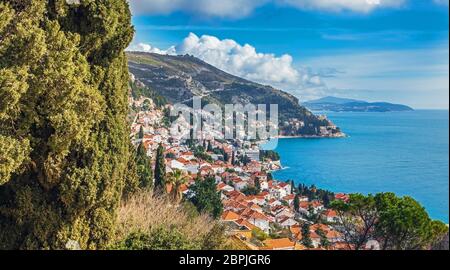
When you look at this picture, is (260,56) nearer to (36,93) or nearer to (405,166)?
(36,93)

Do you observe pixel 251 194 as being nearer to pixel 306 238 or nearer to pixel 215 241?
pixel 306 238

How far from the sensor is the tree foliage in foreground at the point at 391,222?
1033 centimetres

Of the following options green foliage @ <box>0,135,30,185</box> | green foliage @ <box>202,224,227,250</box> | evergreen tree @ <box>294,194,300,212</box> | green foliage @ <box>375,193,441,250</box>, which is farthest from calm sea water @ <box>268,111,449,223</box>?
green foliage @ <box>0,135,30,185</box>

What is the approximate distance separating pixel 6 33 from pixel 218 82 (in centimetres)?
12184

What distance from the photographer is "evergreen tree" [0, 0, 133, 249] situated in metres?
5.48

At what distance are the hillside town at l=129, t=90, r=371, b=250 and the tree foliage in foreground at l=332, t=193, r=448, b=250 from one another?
98cm

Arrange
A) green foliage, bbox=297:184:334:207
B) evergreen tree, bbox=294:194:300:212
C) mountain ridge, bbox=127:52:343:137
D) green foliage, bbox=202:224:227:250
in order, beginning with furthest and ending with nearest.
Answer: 1. mountain ridge, bbox=127:52:343:137
2. green foliage, bbox=297:184:334:207
3. evergreen tree, bbox=294:194:300:212
4. green foliage, bbox=202:224:227:250

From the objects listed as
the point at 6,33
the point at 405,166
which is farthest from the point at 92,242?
the point at 405,166

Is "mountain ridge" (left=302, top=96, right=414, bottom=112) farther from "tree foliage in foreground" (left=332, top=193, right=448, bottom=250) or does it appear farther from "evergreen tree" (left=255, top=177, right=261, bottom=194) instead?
"tree foliage in foreground" (left=332, top=193, right=448, bottom=250)

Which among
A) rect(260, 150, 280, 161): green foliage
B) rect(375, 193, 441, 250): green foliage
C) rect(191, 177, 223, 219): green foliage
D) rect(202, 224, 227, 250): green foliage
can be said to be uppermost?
rect(202, 224, 227, 250): green foliage

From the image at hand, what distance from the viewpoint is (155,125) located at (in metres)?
64.2

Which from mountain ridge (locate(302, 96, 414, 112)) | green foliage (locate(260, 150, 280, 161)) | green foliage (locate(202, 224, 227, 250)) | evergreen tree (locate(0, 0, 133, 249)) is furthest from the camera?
mountain ridge (locate(302, 96, 414, 112))

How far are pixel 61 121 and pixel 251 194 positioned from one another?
37.0 metres

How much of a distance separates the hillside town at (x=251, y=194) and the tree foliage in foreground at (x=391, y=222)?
977 millimetres
